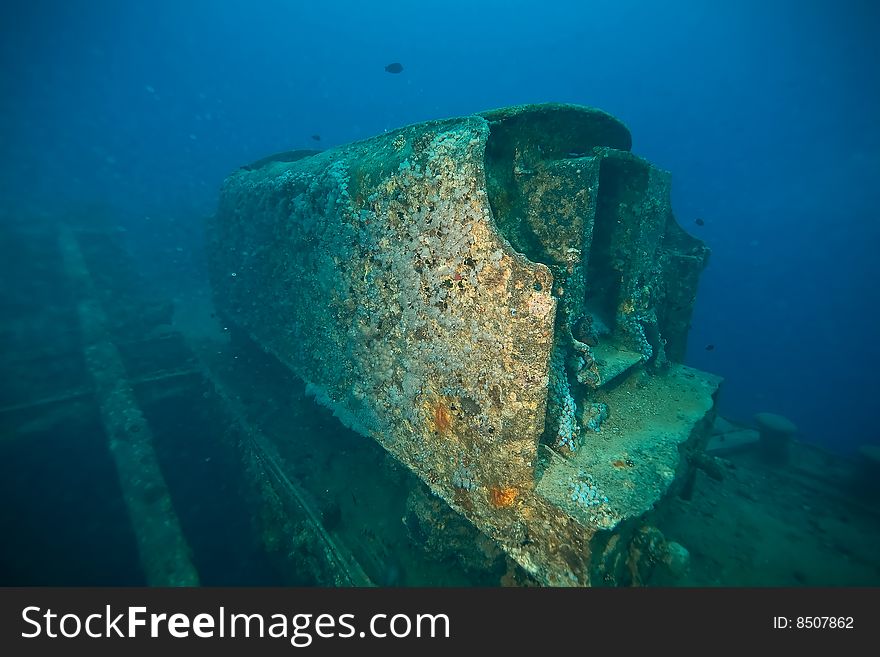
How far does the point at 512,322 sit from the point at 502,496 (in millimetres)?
1281

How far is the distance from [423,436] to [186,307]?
11.7 m

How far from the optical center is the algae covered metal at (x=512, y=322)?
247 cm

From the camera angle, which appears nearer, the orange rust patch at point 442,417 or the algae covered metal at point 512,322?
the algae covered metal at point 512,322

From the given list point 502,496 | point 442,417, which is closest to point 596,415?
point 502,496

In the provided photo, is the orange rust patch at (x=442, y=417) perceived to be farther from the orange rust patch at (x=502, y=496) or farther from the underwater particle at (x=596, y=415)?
the underwater particle at (x=596, y=415)

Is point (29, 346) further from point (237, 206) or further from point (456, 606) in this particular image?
point (456, 606)

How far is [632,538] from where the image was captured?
2.60 metres

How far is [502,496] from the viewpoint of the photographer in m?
2.64

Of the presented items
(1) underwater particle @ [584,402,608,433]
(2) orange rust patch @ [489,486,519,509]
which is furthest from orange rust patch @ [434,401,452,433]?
(1) underwater particle @ [584,402,608,433]

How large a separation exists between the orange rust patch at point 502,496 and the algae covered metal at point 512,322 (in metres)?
0.02

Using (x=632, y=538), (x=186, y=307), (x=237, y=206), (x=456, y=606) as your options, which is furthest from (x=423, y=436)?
(x=186, y=307)

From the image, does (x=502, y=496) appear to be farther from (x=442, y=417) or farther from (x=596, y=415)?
(x=596, y=415)

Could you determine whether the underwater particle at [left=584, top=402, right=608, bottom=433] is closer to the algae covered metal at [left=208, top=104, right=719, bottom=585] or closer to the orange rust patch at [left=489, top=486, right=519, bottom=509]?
the algae covered metal at [left=208, top=104, right=719, bottom=585]

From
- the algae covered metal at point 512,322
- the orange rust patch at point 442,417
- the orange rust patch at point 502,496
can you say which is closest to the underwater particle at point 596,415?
the algae covered metal at point 512,322
